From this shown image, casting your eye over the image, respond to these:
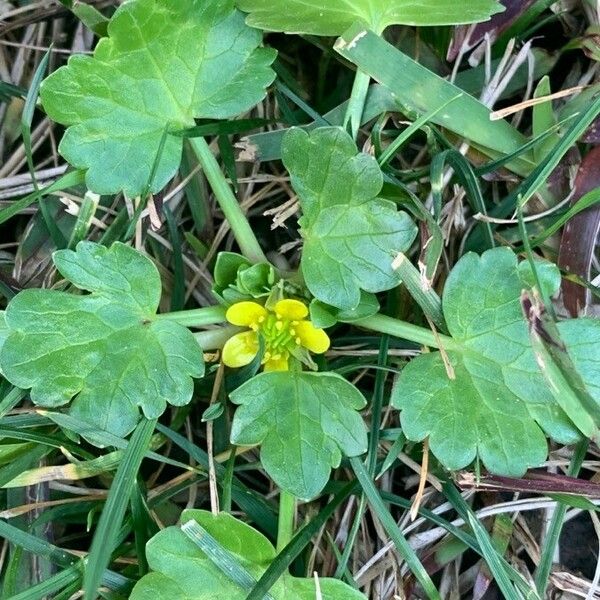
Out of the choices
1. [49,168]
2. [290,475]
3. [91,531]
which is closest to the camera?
[290,475]

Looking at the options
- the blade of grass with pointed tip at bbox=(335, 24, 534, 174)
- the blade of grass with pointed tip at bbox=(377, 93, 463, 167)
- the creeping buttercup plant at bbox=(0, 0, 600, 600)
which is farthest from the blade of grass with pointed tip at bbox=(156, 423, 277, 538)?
the blade of grass with pointed tip at bbox=(335, 24, 534, 174)

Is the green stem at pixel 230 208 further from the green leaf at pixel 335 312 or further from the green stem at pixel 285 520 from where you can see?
the green stem at pixel 285 520

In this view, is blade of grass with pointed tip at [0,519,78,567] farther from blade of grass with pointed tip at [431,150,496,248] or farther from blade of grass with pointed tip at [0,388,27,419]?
blade of grass with pointed tip at [431,150,496,248]

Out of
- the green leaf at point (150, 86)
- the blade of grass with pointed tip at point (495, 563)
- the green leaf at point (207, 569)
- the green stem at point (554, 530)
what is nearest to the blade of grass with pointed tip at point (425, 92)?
the green leaf at point (150, 86)

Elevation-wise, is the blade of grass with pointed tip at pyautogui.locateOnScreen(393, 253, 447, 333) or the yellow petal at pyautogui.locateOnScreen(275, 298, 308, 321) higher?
the blade of grass with pointed tip at pyautogui.locateOnScreen(393, 253, 447, 333)

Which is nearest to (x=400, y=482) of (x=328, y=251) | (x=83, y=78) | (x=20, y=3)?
(x=328, y=251)

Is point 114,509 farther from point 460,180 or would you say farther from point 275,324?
point 460,180

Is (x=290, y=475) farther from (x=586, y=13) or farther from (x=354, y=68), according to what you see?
(x=586, y=13)
